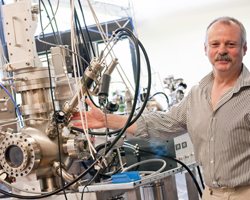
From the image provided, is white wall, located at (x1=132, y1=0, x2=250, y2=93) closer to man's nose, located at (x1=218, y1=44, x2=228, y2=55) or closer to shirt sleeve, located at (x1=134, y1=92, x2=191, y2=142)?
shirt sleeve, located at (x1=134, y1=92, x2=191, y2=142)

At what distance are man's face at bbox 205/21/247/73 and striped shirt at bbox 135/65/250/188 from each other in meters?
0.07

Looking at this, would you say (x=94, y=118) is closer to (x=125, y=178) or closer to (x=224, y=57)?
(x=125, y=178)

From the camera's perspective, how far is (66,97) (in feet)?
5.88

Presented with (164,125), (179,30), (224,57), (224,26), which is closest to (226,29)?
(224,26)

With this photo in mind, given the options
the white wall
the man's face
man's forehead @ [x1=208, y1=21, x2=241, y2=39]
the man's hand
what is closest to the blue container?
the man's hand

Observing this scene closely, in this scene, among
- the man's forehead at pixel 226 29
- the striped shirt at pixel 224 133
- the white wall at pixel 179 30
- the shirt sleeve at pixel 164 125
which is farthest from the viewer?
the white wall at pixel 179 30

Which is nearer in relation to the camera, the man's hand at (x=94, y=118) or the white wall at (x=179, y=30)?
the man's hand at (x=94, y=118)

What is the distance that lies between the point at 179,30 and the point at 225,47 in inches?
116

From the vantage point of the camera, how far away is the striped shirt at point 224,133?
133 cm

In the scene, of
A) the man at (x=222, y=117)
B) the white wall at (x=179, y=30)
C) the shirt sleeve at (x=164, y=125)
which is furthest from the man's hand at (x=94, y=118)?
the white wall at (x=179, y=30)

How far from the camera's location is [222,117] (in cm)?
139

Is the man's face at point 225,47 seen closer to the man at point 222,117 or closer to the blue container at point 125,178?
the man at point 222,117

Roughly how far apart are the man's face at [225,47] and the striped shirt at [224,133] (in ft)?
0.22

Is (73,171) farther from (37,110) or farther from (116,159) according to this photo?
(37,110)
